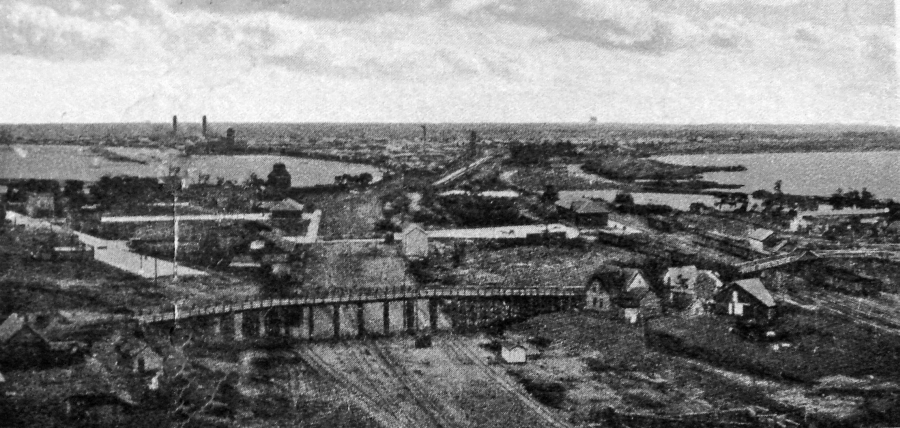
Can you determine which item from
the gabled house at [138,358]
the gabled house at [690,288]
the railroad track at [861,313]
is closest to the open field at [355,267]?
the gabled house at [138,358]

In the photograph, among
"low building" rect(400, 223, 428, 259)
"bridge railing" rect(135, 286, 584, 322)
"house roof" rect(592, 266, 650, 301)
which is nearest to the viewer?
"bridge railing" rect(135, 286, 584, 322)

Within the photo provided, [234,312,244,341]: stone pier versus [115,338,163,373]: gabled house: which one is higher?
[234,312,244,341]: stone pier

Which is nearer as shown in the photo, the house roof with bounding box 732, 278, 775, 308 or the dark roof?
the dark roof

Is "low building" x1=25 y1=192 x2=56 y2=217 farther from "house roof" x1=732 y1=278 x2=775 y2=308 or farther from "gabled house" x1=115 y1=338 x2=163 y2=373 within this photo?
"house roof" x1=732 y1=278 x2=775 y2=308

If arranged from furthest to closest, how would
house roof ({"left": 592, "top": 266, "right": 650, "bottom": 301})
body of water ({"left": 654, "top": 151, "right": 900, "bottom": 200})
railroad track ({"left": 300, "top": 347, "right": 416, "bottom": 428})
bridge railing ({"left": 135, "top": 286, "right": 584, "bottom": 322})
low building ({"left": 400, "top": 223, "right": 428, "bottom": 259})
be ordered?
body of water ({"left": 654, "top": 151, "right": 900, "bottom": 200}) → house roof ({"left": 592, "top": 266, "right": 650, "bottom": 301}) → low building ({"left": 400, "top": 223, "right": 428, "bottom": 259}) → bridge railing ({"left": 135, "top": 286, "right": 584, "bottom": 322}) → railroad track ({"left": 300, "top": 347, "right": 416, "bottom": 428})

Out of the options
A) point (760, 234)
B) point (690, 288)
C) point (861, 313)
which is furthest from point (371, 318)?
point (861, 313)

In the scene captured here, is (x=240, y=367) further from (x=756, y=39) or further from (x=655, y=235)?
(x=756, y=39)

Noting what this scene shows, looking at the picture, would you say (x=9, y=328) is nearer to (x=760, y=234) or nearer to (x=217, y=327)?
(x=217, y=327)

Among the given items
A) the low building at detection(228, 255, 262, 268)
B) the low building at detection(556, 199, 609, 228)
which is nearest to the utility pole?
the low building at detection(228, 255, 262, 268)

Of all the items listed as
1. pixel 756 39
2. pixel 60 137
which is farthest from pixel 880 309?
pixel 60 137
